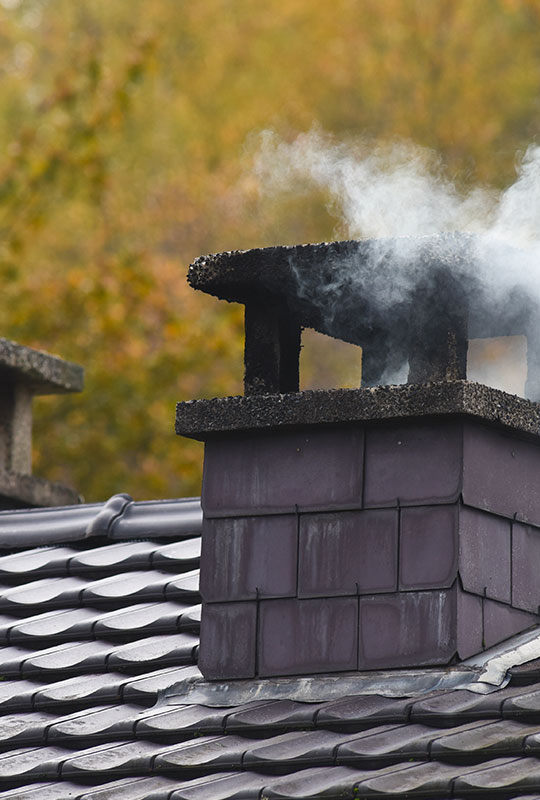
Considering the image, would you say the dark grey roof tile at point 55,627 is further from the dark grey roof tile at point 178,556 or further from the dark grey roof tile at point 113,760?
the dark grey roof tile at point 113,760

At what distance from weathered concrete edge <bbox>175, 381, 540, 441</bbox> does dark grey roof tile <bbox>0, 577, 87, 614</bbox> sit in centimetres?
123

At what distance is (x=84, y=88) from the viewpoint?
21781 millimetres

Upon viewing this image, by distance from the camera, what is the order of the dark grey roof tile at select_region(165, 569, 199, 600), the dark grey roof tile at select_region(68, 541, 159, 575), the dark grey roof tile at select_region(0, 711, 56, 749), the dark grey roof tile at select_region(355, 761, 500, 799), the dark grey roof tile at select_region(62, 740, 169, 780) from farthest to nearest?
the dark grey roof tile at select_region(68, 541, 159, 575) < the dark grey roof tile at select_region(165, 569, 199, 600) < the dark grey roof tile at select_region(0, 711, 56, 749) < the dark grey roof tile at select_region(62, 740, 169, 780) < the dark grey roof tile at select_region(355, 761, 500, 799)

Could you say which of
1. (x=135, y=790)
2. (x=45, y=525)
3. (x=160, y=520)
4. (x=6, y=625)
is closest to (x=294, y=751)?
(x=135, y=790)

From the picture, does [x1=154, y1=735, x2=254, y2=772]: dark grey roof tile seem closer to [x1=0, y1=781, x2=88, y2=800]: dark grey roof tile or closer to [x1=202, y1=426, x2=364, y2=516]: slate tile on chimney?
[x1=0, y1=781, x2=88, y2=800]: dark grey roof tile

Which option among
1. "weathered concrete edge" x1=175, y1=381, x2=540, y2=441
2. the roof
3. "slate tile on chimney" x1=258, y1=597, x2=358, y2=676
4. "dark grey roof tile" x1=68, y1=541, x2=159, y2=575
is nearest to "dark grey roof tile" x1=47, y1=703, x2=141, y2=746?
the roof

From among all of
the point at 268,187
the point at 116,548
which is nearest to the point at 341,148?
the point at 116,548

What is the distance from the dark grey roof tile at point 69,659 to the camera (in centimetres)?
500

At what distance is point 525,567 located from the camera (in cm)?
444

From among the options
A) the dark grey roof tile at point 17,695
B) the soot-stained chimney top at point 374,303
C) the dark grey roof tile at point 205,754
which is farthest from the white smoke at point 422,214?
the dark grey roof tile at point 17,695

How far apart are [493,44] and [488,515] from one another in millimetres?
23035

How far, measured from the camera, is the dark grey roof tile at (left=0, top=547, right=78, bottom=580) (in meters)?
5.96

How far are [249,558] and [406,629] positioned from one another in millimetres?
518

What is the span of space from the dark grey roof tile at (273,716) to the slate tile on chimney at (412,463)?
576mm
